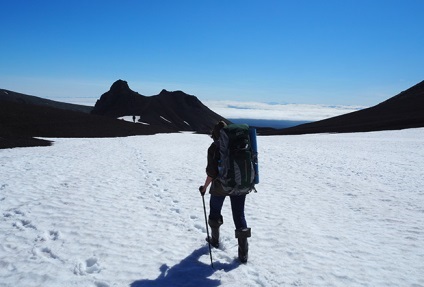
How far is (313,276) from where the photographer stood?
5.25 meters

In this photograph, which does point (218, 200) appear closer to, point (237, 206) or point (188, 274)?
point (237, 206)

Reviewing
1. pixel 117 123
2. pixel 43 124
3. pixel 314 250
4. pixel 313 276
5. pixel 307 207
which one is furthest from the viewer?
pixel 117 123

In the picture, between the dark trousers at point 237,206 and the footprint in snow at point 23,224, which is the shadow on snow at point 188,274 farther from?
the footprint in snow at point 23,224

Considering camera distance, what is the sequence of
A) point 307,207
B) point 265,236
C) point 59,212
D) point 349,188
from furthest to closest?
point 349,188
point 307,207
point 59,212
point 265,236

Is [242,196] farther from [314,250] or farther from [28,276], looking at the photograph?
[28,276]

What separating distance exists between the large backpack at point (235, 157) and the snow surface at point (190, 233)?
166 cm

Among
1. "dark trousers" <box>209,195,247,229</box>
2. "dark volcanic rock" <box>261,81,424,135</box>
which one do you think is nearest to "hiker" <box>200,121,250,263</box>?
"dark trousers" <box>209,195,247,229</box>

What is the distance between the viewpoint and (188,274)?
17.2 feet

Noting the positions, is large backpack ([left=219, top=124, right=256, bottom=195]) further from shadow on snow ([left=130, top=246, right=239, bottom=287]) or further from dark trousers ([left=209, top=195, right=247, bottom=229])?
shadow on snow ([left=130, top=246, right=239, bottom=287])

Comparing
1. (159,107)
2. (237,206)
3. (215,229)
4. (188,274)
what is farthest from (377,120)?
(159,107)

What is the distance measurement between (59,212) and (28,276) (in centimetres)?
371

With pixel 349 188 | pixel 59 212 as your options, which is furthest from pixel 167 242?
pixel 349 188

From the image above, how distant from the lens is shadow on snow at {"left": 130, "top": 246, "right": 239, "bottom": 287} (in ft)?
16.0

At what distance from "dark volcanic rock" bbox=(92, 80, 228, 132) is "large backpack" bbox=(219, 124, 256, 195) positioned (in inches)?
5729
